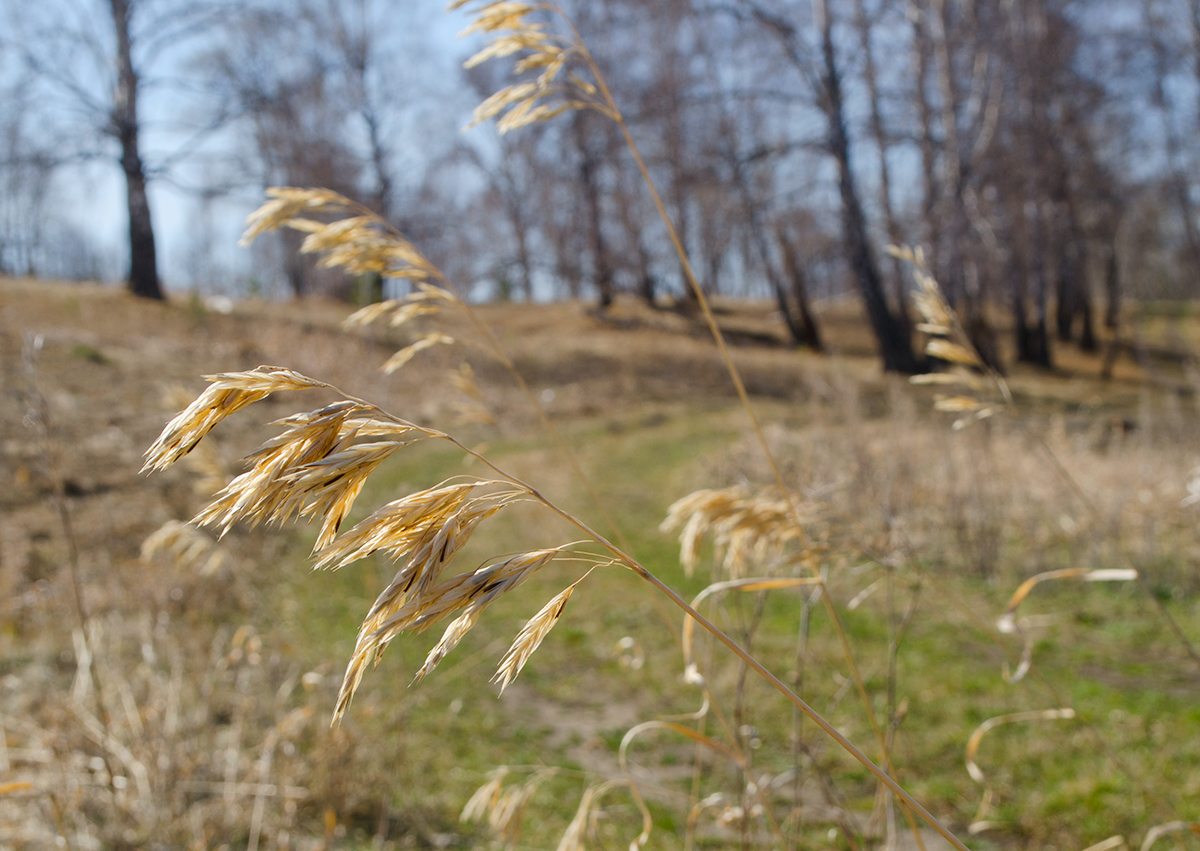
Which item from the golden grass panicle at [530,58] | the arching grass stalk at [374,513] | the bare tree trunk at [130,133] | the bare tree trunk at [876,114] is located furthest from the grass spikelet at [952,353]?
the bare tree trunk at [130,133]

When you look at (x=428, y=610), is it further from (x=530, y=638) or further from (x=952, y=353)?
(x=952, y=353)

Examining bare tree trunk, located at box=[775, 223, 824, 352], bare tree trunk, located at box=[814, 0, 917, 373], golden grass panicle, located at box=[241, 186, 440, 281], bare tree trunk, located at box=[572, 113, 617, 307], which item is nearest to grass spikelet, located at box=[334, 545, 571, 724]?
golden grass panicle, located at box=[241, 186, 440, 281]

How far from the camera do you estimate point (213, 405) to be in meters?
0.78

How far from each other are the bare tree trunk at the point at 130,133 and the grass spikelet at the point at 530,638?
17.0 metres

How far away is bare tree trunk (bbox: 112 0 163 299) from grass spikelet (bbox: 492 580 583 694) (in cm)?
1699

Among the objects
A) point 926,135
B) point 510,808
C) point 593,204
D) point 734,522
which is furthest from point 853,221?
point 510,808

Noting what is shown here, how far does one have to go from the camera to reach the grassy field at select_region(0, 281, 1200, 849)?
2406mm

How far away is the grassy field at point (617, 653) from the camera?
241 cm

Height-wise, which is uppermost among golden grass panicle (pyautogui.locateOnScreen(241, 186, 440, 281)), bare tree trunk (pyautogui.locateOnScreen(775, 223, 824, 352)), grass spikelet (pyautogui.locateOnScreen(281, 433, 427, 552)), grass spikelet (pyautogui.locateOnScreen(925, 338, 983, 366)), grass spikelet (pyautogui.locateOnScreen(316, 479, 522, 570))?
bare tree trunk (pyautogui.locateOnScreen(775, 223, 824, 352))

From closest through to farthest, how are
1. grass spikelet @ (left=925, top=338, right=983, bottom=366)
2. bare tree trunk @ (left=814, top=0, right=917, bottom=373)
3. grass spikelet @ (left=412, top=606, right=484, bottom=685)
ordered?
grass spikelet @ (left=412, top=606, right=484, bottom=685)
grass spikelet @ (left=925, top=338, right=983, bottom=366)
bare tree trunk @ (left=814, top=0, right=917, bottom=373)

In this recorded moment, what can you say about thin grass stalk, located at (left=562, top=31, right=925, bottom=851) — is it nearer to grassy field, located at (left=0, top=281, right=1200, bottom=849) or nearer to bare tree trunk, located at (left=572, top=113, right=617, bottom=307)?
grassy field, located at (left=0, top=281, right=1200, bottom=849)

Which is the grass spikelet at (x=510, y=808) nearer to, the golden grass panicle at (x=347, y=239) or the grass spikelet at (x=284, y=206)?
the golden grass panicle at (x=347, y=239)

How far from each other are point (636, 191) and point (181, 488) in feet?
34.6

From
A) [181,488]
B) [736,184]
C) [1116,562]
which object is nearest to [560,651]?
[1116,562]
